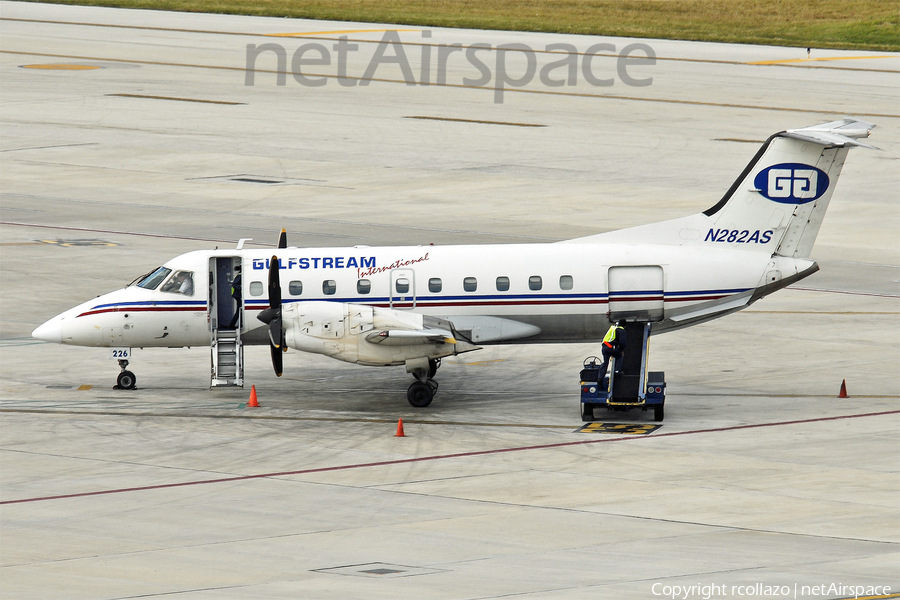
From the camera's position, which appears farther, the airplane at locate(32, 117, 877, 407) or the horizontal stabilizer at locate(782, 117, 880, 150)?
the airplane at locate(32, 117, 877, 407)

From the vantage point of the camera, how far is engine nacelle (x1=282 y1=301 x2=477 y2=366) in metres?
27.1

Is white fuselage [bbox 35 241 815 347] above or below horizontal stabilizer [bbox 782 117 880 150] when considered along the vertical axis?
below

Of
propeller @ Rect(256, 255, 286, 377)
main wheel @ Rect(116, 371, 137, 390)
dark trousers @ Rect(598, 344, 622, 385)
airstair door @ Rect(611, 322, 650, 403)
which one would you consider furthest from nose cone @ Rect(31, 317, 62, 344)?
airstair door @ Rect(611, 322, 650, 403)

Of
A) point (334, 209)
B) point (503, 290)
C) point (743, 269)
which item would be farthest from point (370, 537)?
point (334, 209)

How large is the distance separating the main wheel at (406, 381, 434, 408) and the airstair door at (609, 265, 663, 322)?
421 cm

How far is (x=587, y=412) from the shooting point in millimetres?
26844

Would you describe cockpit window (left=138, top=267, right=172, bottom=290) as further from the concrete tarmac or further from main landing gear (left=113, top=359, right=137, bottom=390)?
the concrete tarmac

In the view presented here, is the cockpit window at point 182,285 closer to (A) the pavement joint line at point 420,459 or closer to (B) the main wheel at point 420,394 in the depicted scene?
(B) the main wheel at point 420,394

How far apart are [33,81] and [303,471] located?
181 ft

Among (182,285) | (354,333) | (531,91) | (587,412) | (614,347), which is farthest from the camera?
(531,91)

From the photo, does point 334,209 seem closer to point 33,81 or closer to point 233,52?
point 33,81

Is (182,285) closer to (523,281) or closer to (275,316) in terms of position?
(275,316)

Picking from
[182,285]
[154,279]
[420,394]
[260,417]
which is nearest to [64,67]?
[154,279]

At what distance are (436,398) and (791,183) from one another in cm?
916
